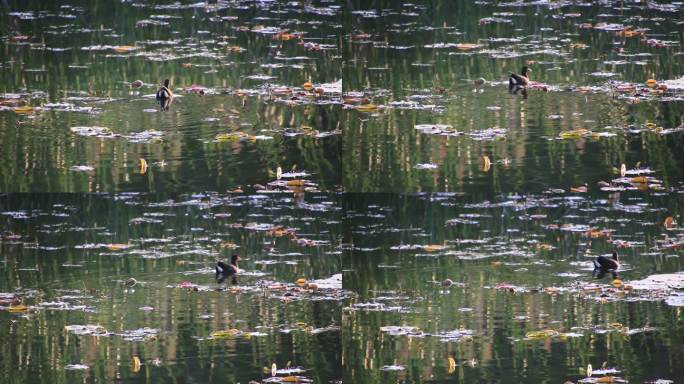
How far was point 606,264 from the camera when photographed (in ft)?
19.8

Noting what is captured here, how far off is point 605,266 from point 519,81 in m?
1.03

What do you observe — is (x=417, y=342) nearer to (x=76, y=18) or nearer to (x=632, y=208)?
(x=632, y=208)

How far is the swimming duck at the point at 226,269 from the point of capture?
607 cm

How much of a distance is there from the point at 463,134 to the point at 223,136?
45.9 inches

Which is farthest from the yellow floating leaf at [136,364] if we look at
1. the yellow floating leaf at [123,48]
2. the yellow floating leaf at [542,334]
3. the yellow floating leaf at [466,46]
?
the yellow floating leaf at [466,46]

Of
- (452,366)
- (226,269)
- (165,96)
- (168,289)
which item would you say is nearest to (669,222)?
Answer: (452,366)

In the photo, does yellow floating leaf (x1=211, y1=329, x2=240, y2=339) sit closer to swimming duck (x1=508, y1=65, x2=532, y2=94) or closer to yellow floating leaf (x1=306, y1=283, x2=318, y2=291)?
yellow floating leaf (x1=306, y1=283, x2=318, y2=291)

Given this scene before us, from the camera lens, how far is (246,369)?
19.2ft

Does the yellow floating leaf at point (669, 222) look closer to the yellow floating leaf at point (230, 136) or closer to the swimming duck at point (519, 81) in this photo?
the swimming duck at point (519, 81)

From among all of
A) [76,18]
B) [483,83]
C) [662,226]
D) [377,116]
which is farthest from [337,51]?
[662,226]

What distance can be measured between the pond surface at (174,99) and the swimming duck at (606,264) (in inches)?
50.8

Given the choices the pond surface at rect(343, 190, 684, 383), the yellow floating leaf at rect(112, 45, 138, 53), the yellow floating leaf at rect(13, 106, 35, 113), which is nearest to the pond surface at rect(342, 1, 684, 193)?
the pond surface at rect(343, 190, 684, 383)

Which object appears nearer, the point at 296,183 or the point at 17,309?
the point at 17,309

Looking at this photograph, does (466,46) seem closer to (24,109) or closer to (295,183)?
(295,183)
